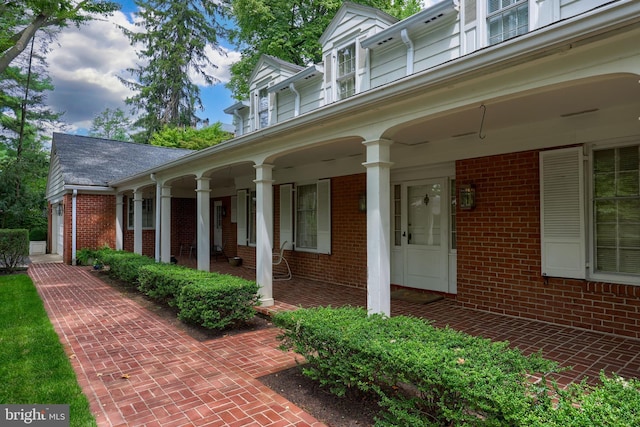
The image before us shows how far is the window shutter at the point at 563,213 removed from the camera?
4727 mm

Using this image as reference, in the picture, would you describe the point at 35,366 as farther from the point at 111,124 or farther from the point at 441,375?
the point at 111,124

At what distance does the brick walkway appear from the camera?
295cm

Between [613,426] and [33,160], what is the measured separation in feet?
89.0

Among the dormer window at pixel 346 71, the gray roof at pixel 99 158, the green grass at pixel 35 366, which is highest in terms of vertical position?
the dormer window at pixel 346 71

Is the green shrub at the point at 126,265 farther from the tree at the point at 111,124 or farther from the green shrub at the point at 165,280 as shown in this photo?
the tree at the point at 111,124

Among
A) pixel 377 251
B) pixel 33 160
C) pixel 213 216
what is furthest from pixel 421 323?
pixel 33 160

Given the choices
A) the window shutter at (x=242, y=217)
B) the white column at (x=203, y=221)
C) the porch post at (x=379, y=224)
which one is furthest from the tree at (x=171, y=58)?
the porch post at (x=379, y=224)

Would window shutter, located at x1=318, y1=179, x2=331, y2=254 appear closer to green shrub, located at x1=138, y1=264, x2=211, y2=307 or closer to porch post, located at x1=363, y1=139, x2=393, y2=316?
green shrub, located at x1=138, y1=264, x2=211, y2=307

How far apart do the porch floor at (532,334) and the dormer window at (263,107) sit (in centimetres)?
582

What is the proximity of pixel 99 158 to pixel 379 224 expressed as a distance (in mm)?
14314

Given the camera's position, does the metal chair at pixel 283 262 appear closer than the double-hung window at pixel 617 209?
No

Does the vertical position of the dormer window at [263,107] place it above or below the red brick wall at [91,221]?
above

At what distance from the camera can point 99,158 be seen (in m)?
14.8

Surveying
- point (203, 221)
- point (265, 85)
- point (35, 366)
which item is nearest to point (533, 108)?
point (35, 366)
